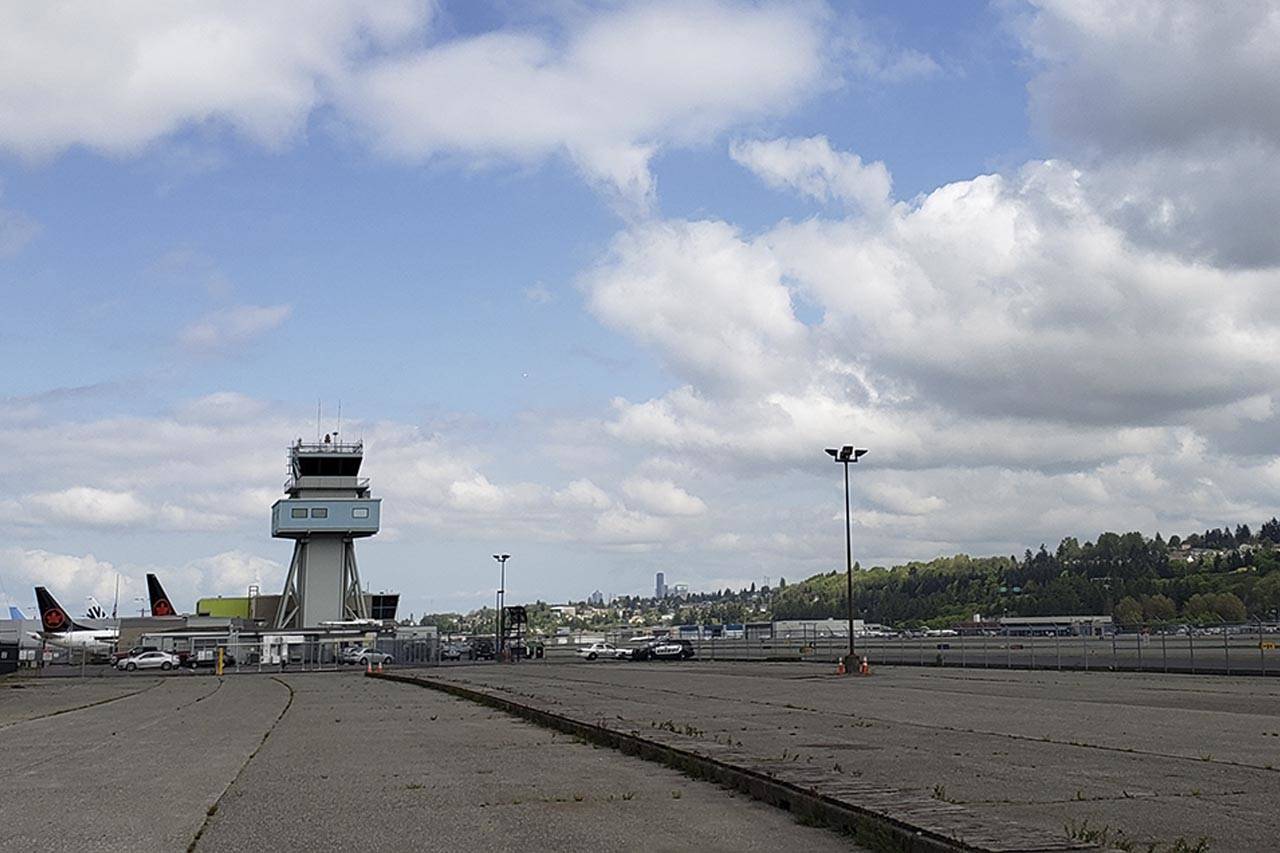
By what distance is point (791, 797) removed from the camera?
1171 centimetres

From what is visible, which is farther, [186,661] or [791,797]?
[186,661]

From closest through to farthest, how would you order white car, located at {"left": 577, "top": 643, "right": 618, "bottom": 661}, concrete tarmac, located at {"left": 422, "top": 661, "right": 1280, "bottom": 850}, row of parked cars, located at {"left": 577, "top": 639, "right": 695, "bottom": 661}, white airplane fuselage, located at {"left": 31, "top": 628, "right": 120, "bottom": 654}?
concrete tarmac, located at {"left": 422, "top": 661, "right": 1280, "bottom": 850}, row of parked cars, located at {"left": 577, "top": 639, "right": 695, "bottom": 661}, white car, located at {"left": 577, "top": 643, "right": 618, "bottom": 661}, white airplane fuselage, located at {"left": 31, "top": 628, "right": 120, "bottom": 654}

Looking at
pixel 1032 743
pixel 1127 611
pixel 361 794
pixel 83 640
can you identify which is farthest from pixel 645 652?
pixel 1127 611

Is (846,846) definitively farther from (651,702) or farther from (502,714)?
(651,702)

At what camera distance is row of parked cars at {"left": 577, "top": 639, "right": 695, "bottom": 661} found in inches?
3656

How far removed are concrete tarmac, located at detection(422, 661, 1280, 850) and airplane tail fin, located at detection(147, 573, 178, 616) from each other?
114462mm

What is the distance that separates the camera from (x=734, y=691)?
36812mm

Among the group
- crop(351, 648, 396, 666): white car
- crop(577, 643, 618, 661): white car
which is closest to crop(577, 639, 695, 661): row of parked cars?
crop(577, 643, 618, 661): white car

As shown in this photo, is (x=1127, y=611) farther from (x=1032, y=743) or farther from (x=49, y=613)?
(x=1032, y=743)

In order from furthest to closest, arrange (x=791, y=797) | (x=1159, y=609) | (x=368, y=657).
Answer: (x=1159, y=609) < (x=368, y=657) < (x=791, y=797)

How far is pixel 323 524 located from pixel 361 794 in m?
107

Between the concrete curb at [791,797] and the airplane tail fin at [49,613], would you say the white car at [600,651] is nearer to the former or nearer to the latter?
the airplane tail fin at [49,613]

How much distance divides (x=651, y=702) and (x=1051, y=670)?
2611 cm

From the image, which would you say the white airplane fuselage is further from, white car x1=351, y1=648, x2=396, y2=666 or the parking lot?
the parking lot
